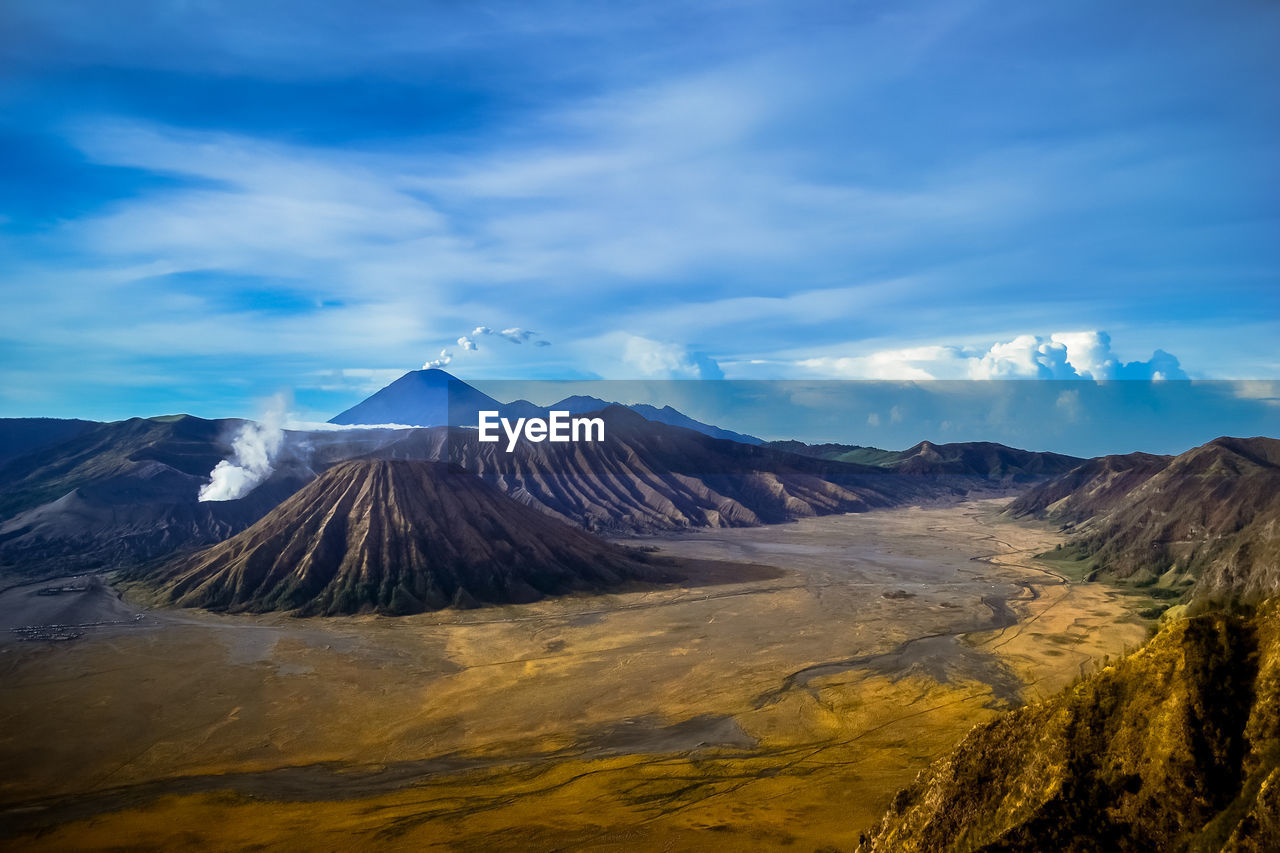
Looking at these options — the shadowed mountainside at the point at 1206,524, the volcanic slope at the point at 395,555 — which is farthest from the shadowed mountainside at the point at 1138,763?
the volcanic slope at the point at 395,555

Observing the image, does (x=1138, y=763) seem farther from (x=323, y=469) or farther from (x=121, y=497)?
(x=323, y=469)

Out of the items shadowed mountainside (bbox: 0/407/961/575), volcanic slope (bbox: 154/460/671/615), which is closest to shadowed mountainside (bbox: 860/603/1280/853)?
volcanic slope (bbox: 154/460/671/615)

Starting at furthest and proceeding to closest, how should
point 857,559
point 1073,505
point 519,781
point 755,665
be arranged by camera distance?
point 1073,505 < point 857,559 < point 755,665 < point 519,781

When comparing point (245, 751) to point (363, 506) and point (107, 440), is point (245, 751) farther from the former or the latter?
point (107, 440)

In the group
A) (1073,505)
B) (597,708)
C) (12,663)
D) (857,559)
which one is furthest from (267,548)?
(1073,505)

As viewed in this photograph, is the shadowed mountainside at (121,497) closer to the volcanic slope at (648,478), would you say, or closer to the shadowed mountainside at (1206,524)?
the volcanic slope at (648,478)
